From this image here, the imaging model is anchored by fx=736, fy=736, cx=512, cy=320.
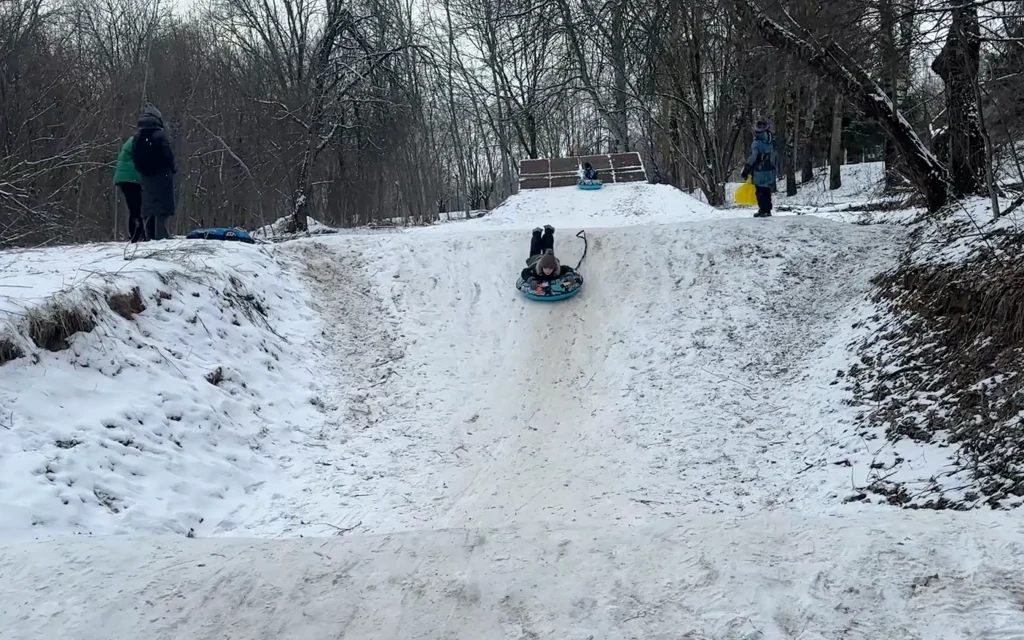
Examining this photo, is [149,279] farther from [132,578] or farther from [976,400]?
[976,400]

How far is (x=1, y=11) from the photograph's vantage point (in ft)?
55.9

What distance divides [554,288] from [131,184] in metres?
5.94

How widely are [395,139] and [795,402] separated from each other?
18.9m

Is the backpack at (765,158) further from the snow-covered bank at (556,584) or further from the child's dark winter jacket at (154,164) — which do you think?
the child's dark winter jacket at (154,164)

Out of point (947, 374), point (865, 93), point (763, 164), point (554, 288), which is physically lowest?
point (947, 374)

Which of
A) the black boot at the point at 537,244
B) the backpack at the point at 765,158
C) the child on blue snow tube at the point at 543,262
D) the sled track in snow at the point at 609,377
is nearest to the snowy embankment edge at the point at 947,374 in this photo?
the sled track in snow at the point at 609,377

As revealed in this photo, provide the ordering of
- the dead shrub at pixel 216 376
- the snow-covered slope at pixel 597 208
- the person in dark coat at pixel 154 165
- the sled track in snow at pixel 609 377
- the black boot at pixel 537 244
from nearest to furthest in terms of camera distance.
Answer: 1. the sled track in snow at pixel 609 377
2. the dead shrub at pixel 216 376
3. the person in dark coat at pixel 154 165
4. the black boot at pixel 537 244
5. the snow-covered slope at pixel 597 208

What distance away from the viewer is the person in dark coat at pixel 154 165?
974cm

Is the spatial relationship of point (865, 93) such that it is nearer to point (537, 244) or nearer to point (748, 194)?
point (748, 194)

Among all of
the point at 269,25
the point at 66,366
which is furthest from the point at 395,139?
the point at 66,366

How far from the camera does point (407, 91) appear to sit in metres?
22.8

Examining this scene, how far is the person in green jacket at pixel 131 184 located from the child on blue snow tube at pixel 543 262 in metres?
5.40

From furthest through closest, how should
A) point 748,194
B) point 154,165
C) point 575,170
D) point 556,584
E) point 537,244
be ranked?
point 575,170
point 748,194
point 537,244
point 154,165
point 556,584

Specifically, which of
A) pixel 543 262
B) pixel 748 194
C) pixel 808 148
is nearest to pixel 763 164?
pixel 748 194
